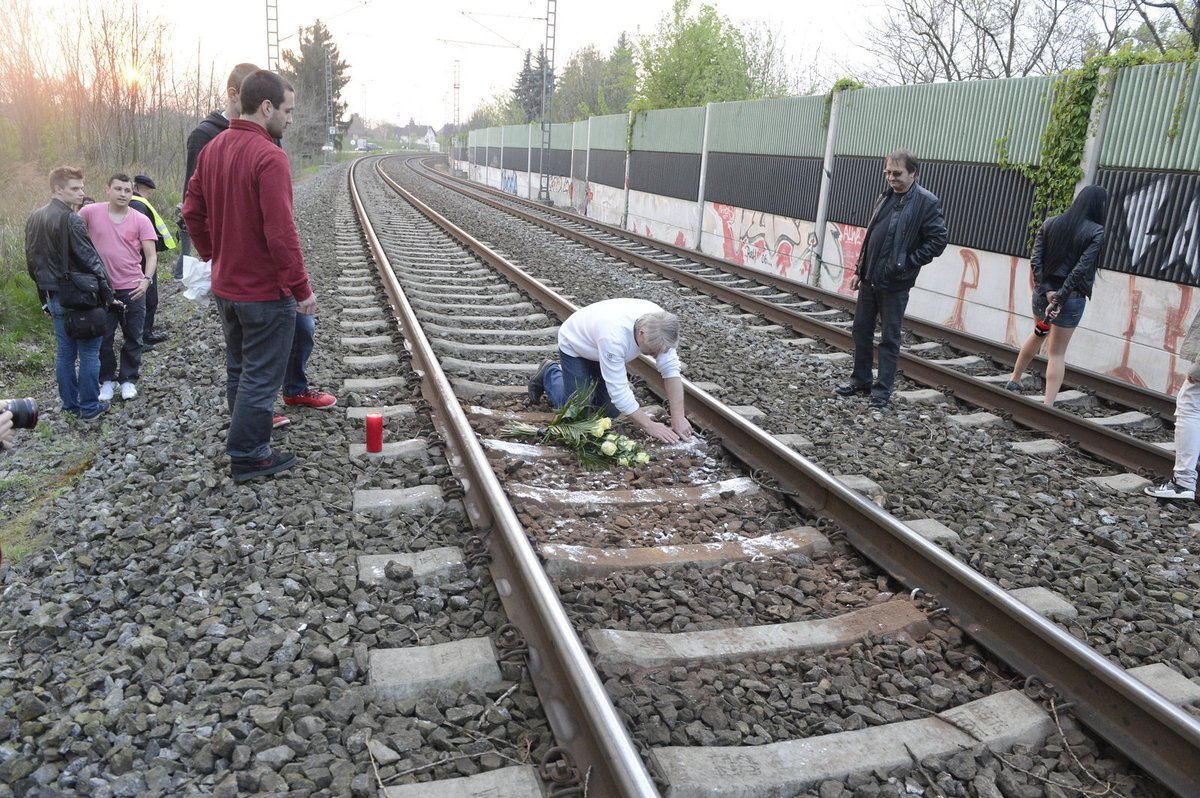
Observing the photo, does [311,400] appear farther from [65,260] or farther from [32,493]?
[65,260]

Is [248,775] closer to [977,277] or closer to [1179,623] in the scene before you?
[1179,623]

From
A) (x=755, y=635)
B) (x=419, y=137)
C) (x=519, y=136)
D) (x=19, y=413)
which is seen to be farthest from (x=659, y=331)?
(x=419, y=137)

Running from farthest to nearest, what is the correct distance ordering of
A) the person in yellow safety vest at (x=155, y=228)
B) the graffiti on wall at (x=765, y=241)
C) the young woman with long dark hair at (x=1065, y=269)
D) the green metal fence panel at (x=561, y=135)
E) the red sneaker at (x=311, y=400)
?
the green metal fence panel at (x=561, y=135) → the graffiti on wall at (x=765, y=241) → the person in yellow safety vest at (x=155, y=228) → the young woman with long dark hair at (x=1065, y=269) → the red sneaker at (x=311, y=400)

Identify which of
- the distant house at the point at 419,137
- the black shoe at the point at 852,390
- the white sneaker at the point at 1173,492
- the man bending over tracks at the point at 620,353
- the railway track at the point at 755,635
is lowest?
the railway track at the point at 755,635

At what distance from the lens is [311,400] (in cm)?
568

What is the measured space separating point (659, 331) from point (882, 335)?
2730mm

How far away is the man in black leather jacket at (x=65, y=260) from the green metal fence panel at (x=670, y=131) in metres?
14.6

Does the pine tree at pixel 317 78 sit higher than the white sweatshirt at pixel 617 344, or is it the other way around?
the pine tree at pixel 317 78

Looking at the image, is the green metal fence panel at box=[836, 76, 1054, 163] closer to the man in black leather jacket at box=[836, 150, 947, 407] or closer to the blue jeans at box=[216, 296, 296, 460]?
the man in black leather jacket at box=[836, 150, 947, 407]

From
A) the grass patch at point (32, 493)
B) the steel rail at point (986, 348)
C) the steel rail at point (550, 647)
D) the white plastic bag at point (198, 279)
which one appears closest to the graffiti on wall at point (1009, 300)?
the steel rail at point (986, 348)

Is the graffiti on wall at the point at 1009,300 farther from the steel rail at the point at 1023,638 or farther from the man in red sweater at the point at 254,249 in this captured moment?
the man in red sweater at the point at 254,249

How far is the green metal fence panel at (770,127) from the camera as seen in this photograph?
47.9ft

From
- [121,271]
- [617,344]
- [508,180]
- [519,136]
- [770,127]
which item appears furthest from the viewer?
[508,180]

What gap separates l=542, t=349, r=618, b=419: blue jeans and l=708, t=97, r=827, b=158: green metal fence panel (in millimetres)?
10089
